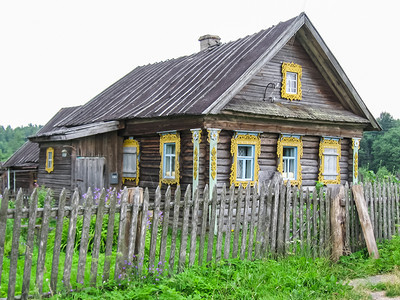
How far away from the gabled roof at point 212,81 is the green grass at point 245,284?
506 cm

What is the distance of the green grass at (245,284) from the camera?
5793 millimetres

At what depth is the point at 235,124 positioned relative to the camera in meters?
12.5

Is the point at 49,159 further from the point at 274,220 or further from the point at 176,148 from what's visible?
the point at 274,220

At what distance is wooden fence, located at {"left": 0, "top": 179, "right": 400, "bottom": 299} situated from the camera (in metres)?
5.53

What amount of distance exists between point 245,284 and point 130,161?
928 cm

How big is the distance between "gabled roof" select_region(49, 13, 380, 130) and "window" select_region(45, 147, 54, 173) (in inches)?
47.1

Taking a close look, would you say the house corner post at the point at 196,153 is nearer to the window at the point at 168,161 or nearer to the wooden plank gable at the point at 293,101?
the wooden plank gable at the point at 293,101

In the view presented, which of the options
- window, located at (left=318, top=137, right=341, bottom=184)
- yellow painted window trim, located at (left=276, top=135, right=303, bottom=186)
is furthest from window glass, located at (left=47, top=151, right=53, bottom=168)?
window, located at (left=318, top=137, right=341, bottom=184)

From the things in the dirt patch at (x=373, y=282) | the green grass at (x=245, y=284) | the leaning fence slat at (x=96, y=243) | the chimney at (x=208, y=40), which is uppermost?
the chimney at (x=208, y=40)

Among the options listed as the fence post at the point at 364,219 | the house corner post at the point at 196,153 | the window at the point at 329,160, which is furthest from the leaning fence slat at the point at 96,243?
the window at the point at 329,160

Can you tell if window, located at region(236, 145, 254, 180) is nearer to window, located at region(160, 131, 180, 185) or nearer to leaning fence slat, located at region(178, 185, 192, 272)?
window, located at region(160, 131, 180, 185)

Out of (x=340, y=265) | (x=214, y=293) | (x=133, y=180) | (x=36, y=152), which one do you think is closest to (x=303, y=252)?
(x=340, y=265)

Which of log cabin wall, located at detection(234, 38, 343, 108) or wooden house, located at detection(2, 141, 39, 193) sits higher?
log cabin wall, located at detection(234, 38, 343, 108)

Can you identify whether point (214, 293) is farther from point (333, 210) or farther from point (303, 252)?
point (333, 210)
